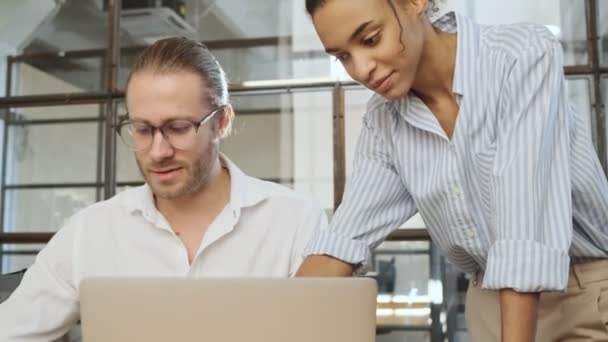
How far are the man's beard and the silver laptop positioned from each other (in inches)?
26.8

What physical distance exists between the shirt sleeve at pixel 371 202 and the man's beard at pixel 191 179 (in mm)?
378

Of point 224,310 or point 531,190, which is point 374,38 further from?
point 224,310

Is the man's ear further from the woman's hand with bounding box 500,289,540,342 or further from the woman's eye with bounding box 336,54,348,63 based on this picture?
the woman's hand with bounding box 500,289,540,342

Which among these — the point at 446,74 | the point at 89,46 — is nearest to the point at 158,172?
the point at 446,74

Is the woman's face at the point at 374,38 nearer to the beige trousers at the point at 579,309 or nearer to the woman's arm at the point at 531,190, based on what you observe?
the woman's arm at the point at 531,190

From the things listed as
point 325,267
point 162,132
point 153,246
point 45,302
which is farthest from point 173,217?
point 325,267

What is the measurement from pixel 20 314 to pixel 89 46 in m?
2.77

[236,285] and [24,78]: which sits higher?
[24,78]

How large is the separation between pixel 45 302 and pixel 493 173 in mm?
865

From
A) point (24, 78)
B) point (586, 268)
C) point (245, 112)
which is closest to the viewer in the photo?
point (586, 268)

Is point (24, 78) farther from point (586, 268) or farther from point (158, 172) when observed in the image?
point (586, 268)

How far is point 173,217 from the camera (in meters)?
1.43

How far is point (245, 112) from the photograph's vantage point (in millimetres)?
3529

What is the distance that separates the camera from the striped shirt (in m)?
0.85
